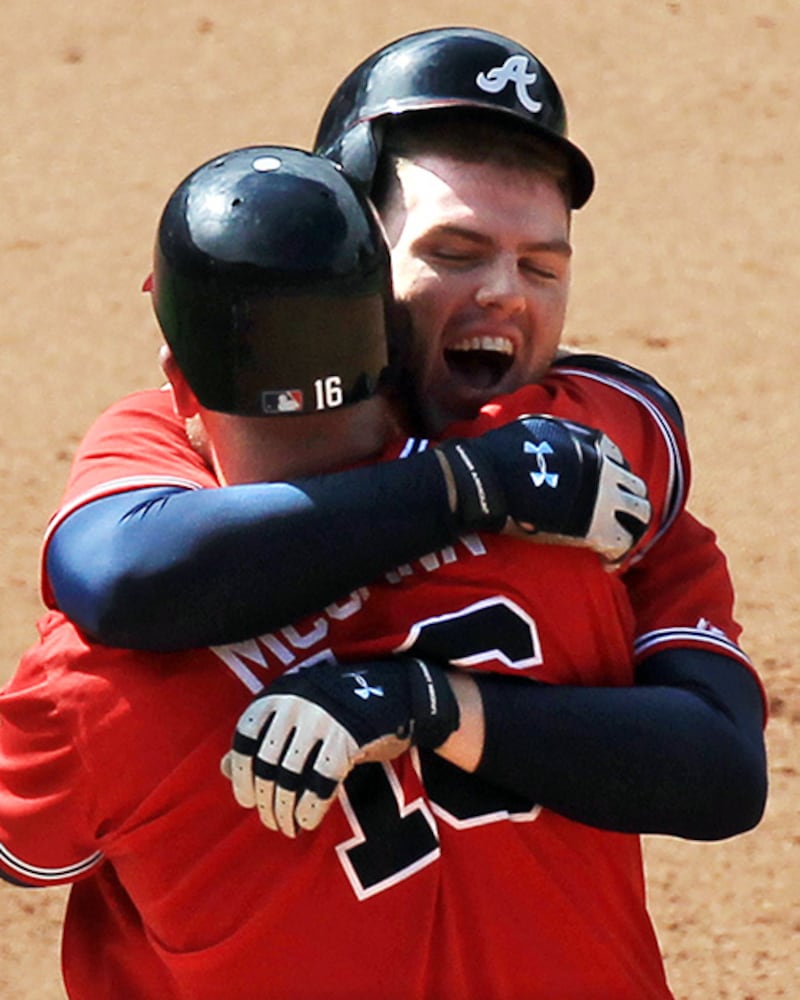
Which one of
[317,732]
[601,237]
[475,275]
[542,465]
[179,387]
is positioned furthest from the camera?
[601,237]

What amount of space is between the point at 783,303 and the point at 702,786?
186 inches

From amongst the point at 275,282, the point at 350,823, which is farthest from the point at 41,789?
the point at 275,282

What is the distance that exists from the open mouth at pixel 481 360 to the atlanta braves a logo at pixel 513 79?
0.95 ft

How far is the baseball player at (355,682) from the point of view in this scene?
2.13m

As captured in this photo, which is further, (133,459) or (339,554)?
(133,459)

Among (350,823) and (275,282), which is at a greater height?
(275,282)

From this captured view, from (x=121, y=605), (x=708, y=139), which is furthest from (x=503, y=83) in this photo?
(x=708, y=139)

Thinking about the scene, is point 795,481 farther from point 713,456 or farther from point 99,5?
point 99,5

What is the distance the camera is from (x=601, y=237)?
23.3 ft

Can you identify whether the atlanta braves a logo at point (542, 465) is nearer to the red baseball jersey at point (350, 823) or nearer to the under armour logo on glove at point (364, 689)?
the red baseball jersey at point (350, 823)

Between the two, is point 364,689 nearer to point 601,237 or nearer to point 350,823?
point 350,823

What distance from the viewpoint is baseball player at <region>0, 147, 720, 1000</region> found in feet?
7.00

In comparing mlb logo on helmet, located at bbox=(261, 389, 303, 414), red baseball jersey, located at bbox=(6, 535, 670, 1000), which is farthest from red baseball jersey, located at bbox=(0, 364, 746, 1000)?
mlb logo on helmet, located at bbox=(261, 389, 303, 414)

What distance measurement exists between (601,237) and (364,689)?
5.19m
